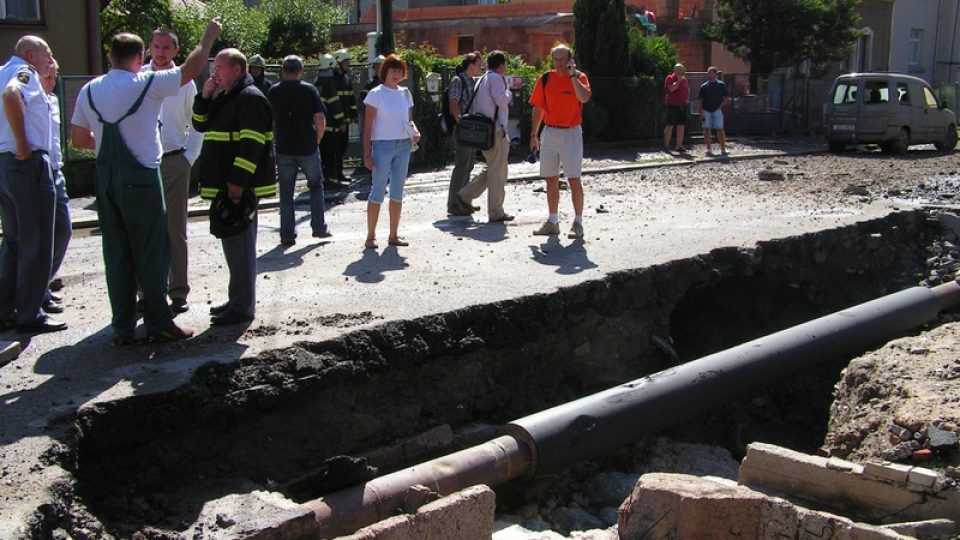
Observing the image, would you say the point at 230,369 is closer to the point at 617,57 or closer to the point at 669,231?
the point at 669,231

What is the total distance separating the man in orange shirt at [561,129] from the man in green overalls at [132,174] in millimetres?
4111

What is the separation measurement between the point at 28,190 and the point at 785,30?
22990 millimetres

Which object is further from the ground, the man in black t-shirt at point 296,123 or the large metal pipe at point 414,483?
the man in black t-shirt at point 296,123

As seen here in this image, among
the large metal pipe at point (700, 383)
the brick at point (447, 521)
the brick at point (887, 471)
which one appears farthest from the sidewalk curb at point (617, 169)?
the brick at point (447, 521)

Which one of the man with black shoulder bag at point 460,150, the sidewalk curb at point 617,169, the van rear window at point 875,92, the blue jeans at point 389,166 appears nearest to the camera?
the blue jeans at point 389,166

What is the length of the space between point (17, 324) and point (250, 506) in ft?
7.83

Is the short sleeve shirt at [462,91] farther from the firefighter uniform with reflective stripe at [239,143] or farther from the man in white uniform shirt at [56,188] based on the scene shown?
the man in white uniform shirt at [56,188]

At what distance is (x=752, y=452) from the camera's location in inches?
212

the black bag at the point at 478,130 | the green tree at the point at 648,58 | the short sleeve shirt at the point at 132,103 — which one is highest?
the green tree at the point at 648,58

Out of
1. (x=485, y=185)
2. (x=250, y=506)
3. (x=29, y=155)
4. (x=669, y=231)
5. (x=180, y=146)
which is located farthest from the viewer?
(x=485, y=185)

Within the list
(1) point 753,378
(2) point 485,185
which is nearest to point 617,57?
(2) point 485,185

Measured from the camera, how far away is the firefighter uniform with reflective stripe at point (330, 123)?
43.1ft

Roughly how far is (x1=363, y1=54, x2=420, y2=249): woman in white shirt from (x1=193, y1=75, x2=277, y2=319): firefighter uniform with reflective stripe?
8.02ft

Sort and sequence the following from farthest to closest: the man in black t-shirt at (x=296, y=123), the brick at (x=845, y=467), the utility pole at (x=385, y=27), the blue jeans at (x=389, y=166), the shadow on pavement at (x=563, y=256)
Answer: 1. the utility pole at (x=385, y=27)
2. the man in black t-shirt at (x=296, y=123)
3. the blue jeans at (x=389, y=166)
4. the shadow on pavement at (x=563, y=256)
5. the brick at (x=845, y=467)
